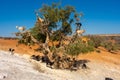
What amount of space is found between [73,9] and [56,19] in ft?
5.90

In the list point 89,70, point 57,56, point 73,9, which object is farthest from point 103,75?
point 73,9

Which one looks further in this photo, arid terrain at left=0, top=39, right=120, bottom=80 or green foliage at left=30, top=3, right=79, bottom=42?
green foliage at left=30, top=3, right=79, bottom=42

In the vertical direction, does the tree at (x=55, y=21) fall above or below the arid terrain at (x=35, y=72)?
above

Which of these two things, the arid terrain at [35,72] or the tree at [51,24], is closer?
the arid terrain at [35,72]

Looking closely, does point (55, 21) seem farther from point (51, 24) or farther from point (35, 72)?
point (35, 72)

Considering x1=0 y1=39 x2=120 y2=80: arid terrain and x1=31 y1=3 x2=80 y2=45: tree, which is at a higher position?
x1=31 y1=3 x2=80 y2=45: tree

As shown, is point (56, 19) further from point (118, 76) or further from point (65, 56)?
point (118, 76)

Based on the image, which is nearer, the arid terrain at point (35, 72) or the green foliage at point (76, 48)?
the arid terrain at point (35, 72)

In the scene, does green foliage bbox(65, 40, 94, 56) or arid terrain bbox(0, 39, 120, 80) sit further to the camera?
green foliage bbox(65, 40, 94, 56)

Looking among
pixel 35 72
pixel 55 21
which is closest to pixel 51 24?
pixel 55 21

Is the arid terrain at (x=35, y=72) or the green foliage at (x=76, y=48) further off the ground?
the green foliage at (x=76, y=48)

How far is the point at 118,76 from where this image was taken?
2570 cm

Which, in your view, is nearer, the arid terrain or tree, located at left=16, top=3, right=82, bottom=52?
the arid terrain

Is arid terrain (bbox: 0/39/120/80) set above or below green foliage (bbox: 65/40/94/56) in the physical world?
below
